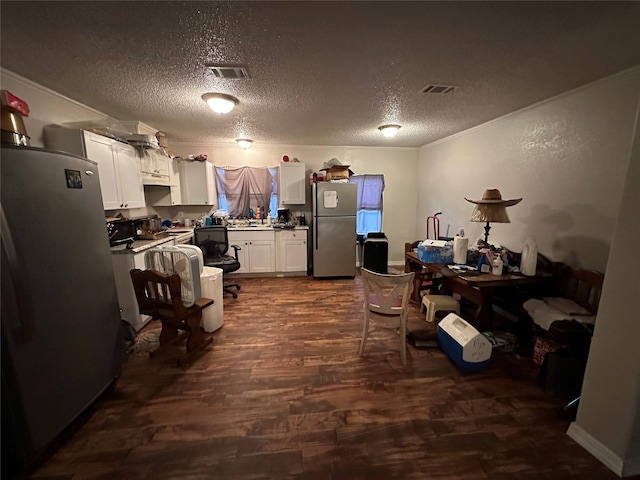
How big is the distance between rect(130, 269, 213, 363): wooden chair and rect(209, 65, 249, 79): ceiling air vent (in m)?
1.61

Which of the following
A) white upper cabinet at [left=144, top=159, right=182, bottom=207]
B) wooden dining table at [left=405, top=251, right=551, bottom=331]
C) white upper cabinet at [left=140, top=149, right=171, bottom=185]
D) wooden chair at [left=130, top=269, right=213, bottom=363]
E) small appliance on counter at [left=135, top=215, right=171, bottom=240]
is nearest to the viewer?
wooden chair at [left=130, top=269, right=213, bottom=363]

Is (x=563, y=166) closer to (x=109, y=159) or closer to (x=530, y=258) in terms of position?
(x=530, y=258)

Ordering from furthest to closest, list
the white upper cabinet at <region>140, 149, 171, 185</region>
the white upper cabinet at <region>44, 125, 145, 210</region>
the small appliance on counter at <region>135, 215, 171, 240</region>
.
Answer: the white upper cabinet at <region>140, 149, 171, 185</region> < the small appliance on counter at <region>135, 215, 171, 240</region> < the white upper cabinet at <region>44, 125, 145, 210</region>

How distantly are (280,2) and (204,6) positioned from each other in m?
0.38

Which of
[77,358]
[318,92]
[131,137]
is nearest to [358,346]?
[77,358]

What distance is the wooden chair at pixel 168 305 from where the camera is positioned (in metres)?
2.13

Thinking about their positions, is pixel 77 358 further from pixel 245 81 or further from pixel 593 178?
pixel 593 178

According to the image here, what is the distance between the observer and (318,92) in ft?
7.70

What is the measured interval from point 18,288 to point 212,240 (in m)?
2.53

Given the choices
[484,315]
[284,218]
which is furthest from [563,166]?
[284,218]

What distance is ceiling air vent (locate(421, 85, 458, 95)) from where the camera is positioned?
2221 mm

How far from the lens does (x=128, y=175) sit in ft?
10.1

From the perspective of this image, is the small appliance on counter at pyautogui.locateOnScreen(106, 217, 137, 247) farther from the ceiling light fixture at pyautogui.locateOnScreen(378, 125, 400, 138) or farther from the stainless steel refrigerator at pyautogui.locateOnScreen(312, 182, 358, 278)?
the ceiling light fixture at pyautogui.locateOnScreen(378, 125, 400, 138)

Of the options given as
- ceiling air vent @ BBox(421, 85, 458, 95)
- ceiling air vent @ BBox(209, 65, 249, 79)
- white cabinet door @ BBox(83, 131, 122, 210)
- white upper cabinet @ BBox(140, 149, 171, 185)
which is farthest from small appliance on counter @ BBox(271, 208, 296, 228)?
ceiling air vent @ BBox(421, 85, 458, 95)
